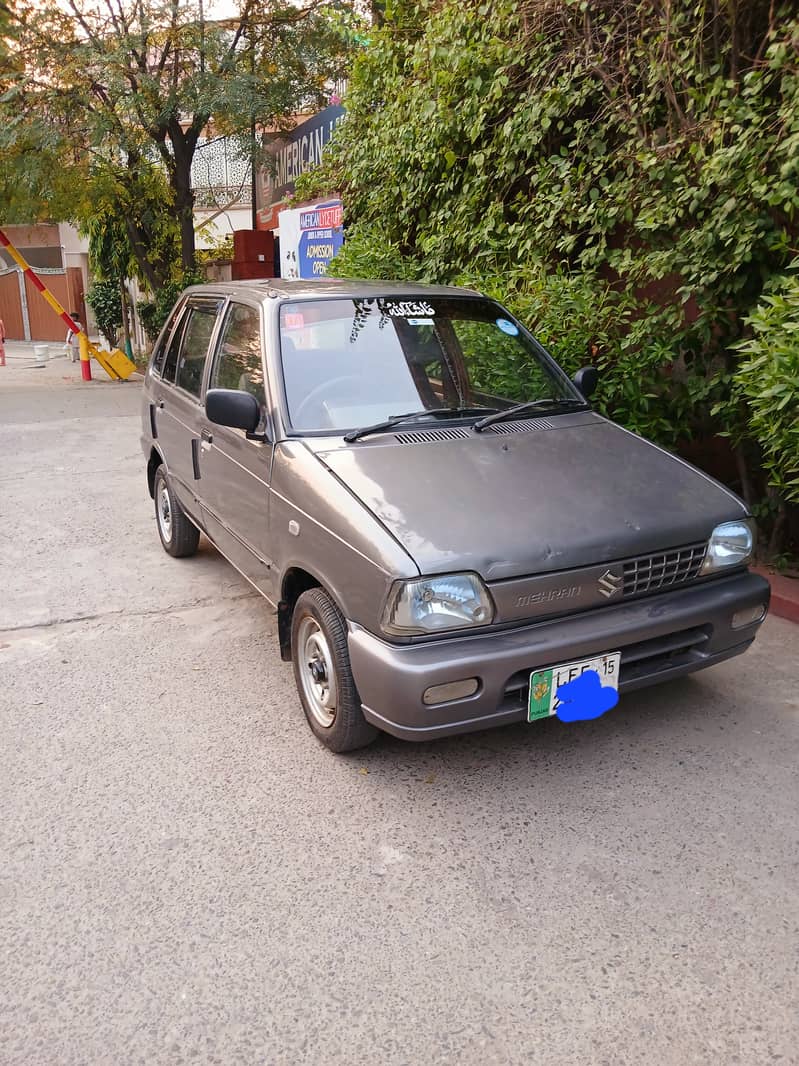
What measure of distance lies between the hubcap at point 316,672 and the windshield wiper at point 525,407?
3.68 ft

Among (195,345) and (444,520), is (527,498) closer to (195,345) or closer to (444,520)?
(444,520)

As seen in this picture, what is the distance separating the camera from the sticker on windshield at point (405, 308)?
4148 mm

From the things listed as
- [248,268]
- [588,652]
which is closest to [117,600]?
[588,652]

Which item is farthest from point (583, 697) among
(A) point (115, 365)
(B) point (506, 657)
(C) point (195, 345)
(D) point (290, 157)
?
(A) point (115, 365)

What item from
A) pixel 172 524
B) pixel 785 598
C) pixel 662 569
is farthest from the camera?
pixel 172 524

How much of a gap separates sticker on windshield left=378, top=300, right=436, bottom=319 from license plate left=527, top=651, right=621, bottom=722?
2018 mm

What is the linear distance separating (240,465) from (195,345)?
1304mm

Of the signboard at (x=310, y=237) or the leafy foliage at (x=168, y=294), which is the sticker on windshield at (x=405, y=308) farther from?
the leafy foliage at (x=168, y=294)

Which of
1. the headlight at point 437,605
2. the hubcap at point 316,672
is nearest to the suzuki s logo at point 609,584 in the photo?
the headlight at point 437,605

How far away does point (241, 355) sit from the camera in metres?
4.15

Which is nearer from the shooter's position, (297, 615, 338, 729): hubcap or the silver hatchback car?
the silver hatchback car

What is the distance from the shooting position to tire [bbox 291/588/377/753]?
3.10 m

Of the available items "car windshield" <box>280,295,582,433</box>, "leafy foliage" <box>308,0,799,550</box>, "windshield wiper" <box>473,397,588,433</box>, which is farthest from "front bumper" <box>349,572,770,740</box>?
"leafy foliage" <box>308,0,799,550</box>

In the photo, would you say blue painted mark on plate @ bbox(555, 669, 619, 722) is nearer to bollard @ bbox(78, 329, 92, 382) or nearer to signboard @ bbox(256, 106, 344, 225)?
signboard @ bbox(256, 106, 344, 225)
